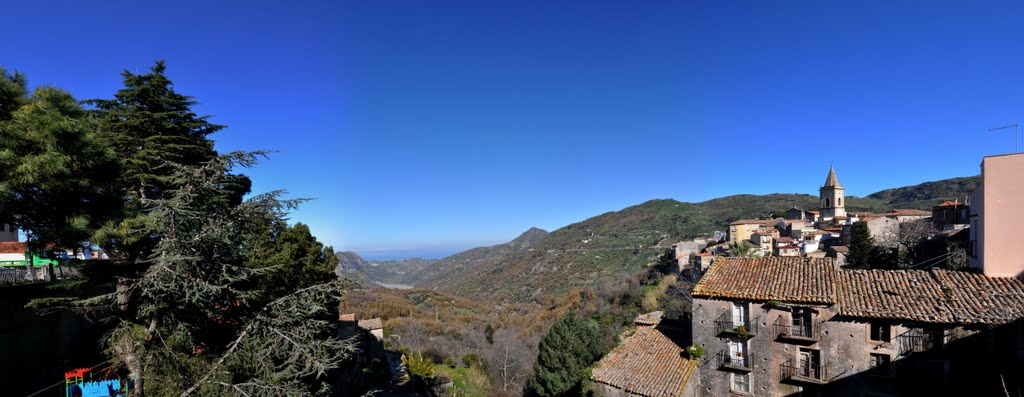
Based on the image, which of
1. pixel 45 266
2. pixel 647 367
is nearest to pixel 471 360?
pixel 647 367

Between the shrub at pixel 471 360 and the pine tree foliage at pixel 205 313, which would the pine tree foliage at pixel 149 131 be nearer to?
the pine tree foliage at pixel 205 313

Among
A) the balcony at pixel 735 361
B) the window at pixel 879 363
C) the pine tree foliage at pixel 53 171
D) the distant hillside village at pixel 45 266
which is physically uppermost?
the pine tree foliage at pixel 53 171

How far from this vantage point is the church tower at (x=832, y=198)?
52188 millimetres

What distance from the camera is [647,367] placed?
15359mm

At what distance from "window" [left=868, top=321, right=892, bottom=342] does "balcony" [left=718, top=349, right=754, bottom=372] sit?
3.40 m

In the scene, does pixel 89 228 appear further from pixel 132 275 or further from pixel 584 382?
pixel 584 382

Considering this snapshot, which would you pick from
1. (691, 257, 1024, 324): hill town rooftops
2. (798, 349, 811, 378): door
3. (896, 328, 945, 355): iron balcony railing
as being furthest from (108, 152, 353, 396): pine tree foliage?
(896, 328, 945, 355): iron balcony railing

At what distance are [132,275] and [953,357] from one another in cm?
2009

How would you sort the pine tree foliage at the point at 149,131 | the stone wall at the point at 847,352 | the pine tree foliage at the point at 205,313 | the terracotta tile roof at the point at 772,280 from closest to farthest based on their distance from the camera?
the pine tree foliage at the point at 205,313 → the pine tree foliage at the point at 149,131 → the stone wall at the point at 847,352 → the terracotta tile roof at the point at 772,280

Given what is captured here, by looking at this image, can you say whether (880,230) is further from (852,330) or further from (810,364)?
(810,364)

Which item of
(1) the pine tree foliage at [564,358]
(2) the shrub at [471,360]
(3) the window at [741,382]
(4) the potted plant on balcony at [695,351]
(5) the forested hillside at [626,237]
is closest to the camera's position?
(3) the window at [741,382]

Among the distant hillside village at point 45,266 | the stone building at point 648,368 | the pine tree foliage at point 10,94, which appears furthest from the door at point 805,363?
the pine tree foliage at point 10,94

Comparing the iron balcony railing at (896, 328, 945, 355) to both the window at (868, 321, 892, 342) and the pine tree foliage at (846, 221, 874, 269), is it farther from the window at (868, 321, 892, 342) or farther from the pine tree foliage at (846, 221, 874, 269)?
the pine tree foliage at (846, 221, 874, 269)

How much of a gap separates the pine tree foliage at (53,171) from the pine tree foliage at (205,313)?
2.19 metres
